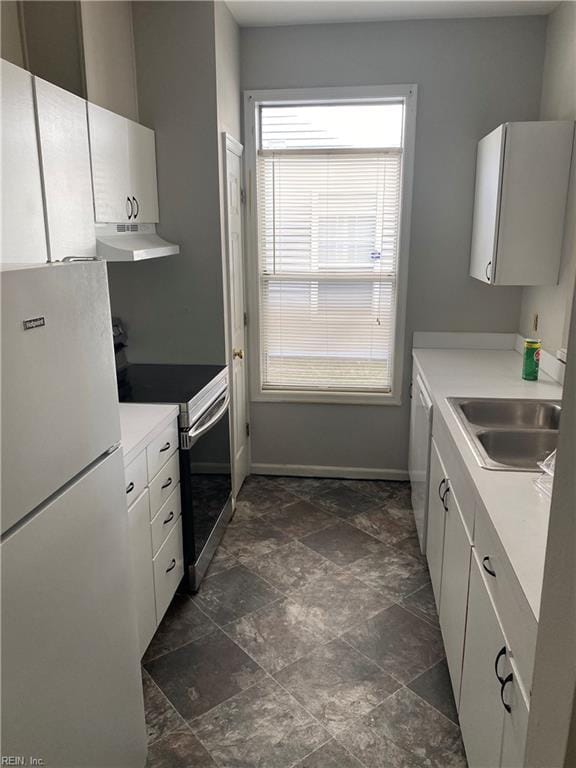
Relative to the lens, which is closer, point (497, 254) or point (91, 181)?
point (91, 181)

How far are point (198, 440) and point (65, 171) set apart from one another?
1.23 meters

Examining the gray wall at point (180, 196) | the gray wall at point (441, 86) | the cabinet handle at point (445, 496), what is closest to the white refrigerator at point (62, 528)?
the cabinet handle at point (445, 496)

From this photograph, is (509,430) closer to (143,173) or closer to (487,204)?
(487,204)

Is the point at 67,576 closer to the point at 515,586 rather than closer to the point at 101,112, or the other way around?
the point at 515,586

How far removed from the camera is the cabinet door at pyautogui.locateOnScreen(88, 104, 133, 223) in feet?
7.25

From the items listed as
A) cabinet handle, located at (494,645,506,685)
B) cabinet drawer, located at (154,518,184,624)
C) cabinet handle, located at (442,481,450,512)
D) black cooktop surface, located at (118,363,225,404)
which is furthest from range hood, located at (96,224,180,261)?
cabinet handle, located at (494,645,506,685)

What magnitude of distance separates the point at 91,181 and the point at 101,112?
0.99 ft

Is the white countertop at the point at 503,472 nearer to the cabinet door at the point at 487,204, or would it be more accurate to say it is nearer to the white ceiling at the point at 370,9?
the cabinet door at the point at 487,204

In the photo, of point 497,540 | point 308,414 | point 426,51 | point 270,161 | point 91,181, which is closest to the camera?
point 497,540

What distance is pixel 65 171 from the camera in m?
2.00

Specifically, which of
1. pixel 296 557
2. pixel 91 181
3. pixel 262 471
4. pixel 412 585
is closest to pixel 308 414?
pixel 262 471

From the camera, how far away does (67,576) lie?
1.21m

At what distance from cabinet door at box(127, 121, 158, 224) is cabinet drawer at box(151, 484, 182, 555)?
132 centimetres

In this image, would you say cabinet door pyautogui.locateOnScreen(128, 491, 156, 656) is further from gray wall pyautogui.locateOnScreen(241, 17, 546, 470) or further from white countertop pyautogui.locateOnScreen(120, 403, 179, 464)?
gray wall pyautogui.locateOnScreen(241, 17, 546, 470)
